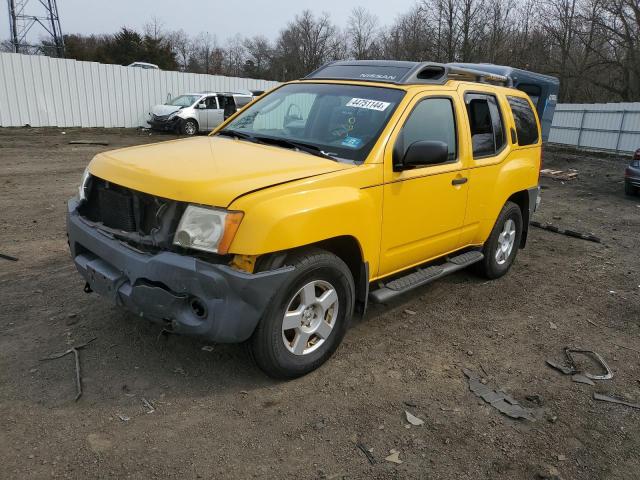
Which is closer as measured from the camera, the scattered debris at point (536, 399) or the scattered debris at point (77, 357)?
the scattered debris at point (77, 357)

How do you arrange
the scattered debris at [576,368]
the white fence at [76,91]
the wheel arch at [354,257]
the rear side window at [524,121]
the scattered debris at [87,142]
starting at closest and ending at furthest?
the wheel arch at [354,257] < the scattered debris at [576,368] < the rear side window at [524,121] < the scattered debris at [87,142] < the white fence at [76,91]

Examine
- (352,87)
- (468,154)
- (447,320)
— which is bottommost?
(447,320)

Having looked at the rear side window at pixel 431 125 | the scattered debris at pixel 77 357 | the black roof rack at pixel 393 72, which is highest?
the black roof rack at pixel 393 72

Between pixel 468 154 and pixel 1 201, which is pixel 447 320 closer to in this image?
pixel 468 154

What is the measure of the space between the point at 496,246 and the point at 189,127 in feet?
55.5

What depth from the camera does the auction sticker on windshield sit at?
4016 millimetres

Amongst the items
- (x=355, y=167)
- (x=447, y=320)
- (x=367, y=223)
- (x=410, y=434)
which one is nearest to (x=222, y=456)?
(x=410, y=434)

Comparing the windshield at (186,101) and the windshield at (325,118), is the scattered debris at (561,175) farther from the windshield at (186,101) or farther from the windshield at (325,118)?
the windshield at (186,101)

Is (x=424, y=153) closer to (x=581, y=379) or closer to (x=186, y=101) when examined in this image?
(x=581, y=379)

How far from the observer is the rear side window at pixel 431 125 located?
13.2 ft

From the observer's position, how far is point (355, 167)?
3.55m

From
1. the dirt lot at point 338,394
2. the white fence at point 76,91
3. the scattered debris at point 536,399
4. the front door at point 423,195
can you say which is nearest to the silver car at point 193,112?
the white fence at point 76,91

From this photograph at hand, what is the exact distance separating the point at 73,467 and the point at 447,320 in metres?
3.13

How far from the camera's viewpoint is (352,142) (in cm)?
384
